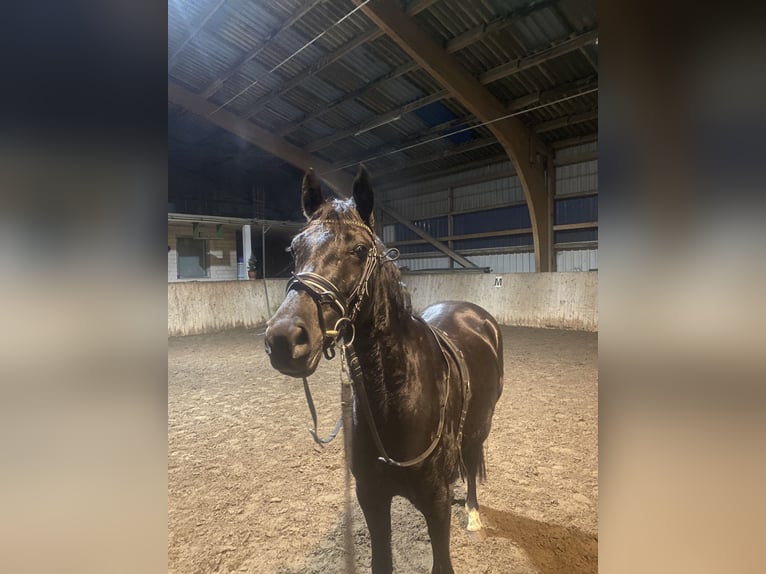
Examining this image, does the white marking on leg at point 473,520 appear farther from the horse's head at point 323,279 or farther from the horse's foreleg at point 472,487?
the horse's head at point 323,279

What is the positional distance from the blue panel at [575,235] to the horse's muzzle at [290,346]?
863 centimetres

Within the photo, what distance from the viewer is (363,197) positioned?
115 cm

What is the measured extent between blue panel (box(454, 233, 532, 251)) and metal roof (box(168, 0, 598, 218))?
2.31 m

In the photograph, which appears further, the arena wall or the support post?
the support post

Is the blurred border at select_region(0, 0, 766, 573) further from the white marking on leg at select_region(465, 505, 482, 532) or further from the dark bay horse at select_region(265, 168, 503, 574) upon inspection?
the white marking on leg at select_region(465, 505, 482, 532)

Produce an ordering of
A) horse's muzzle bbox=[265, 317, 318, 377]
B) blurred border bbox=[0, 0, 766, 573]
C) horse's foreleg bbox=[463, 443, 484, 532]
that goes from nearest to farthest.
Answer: blurred border bbox=[0, 0, 766, 573]
horse's muzzle bbox=[265, 317, 318, 377]
horse's foreleg bbox=[463, 443, 484, 532]

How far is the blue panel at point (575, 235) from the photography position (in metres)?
8.08

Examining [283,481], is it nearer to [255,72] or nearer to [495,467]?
[495,467]

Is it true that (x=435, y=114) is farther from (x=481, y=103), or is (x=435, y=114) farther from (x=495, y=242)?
(x=495, y=242)

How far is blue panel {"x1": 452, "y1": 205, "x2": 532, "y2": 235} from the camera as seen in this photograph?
9203 millimetres

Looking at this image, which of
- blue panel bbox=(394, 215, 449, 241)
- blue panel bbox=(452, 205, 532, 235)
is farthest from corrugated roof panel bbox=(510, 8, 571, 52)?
blue panel bbox=(394, 215, 449, 241)

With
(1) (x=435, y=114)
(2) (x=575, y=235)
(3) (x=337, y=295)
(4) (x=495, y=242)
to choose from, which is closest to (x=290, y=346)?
(3) (x=337, y=295)

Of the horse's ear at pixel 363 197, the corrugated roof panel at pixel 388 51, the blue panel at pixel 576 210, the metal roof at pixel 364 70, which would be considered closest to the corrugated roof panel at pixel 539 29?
the metal roof at pixel 364 70
